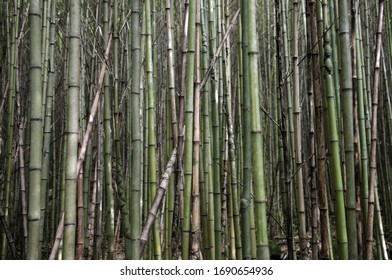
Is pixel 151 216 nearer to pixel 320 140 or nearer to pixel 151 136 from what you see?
pixel 151 136

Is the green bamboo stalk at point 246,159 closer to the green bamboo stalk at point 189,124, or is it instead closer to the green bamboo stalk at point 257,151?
the green bamboo stalk at point 257,151

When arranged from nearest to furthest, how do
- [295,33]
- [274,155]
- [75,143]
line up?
[75,143] → [295,33] → [274,155]

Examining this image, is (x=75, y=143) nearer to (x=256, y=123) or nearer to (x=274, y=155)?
(x=256, y=123)

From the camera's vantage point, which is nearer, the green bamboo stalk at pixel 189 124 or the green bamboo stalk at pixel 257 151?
the green bamboo stalk at pixel 257 151

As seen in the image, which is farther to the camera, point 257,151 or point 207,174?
point 207,174

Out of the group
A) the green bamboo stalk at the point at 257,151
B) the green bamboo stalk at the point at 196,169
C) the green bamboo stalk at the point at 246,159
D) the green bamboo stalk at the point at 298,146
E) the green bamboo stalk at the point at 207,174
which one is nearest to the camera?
the green bamboo stalk at the point at 257,151

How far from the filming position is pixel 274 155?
3.26 meters

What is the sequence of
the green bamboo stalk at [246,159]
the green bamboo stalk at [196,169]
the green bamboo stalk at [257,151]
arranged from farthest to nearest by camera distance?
the green bamboo stalk at [196,169]
the green bamboo stalk at [246,159]
the green bamboo stalk at [257,151]

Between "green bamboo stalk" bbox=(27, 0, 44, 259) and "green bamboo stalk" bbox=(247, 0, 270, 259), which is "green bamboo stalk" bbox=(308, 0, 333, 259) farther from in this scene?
"green bamboo stalk" bbox=(27, 0, 44, 259)

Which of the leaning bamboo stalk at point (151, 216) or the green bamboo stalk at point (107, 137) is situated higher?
the green bamboo stalk at point (107, 137)

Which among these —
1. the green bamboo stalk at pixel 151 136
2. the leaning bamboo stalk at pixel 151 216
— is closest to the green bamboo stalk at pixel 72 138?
the leaning bamboo stalk at pixel 151 216

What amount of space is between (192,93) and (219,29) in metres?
0.64

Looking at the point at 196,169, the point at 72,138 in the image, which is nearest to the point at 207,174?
the point at 196,169

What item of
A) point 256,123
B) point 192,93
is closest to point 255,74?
point 256,123
